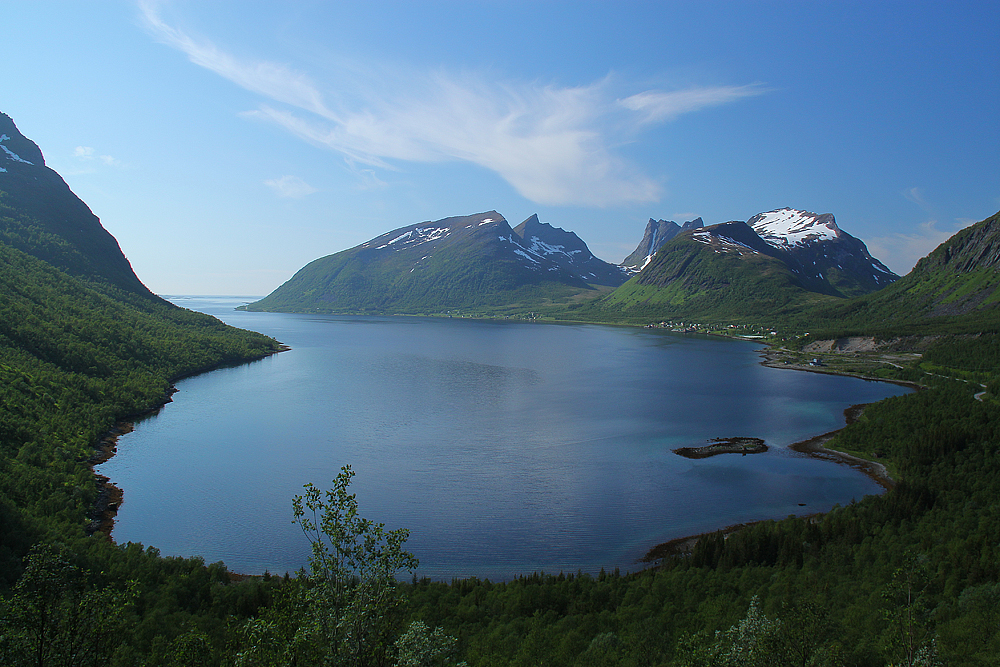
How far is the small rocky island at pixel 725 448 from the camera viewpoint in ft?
141

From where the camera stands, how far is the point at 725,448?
4428 centimetres

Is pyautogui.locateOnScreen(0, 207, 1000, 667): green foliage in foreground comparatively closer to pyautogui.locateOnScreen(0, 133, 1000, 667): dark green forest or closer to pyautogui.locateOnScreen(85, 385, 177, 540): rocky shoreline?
pyautogui.locateOnScreen(0, 133, 1000, 667): dark green forest

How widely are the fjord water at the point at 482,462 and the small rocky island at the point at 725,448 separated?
106 cm

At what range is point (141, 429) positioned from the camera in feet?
153

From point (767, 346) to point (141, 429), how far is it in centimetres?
11800

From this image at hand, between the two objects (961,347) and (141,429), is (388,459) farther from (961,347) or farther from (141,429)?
(961,347)

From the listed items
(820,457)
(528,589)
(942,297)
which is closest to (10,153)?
(528,589)

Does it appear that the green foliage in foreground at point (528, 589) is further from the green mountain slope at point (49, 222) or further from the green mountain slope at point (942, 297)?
the green mountain slope at point (942, 297)

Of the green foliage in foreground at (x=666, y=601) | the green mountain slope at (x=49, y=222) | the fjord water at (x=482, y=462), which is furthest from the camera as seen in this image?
the green mountain slope at (x=49, y=222)

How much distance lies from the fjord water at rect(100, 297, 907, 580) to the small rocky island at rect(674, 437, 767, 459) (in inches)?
41.6

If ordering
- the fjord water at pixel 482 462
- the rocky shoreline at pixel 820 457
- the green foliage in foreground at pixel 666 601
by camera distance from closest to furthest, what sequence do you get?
the green foliage in foreground at pixel 666 601
the rocky shoreline at pixel 820 457
the fjord water at pixel 482 462

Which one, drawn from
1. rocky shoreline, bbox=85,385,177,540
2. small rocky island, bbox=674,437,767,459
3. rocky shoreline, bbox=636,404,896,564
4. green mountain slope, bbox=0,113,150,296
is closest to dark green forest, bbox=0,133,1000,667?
→ rocky shoreline, bbox=85,385,177,540

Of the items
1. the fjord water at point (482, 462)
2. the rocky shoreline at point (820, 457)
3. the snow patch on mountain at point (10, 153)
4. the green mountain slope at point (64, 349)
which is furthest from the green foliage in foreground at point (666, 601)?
the snow patch on mountain at point (10, 153)

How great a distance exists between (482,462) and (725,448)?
1924 centimetres
